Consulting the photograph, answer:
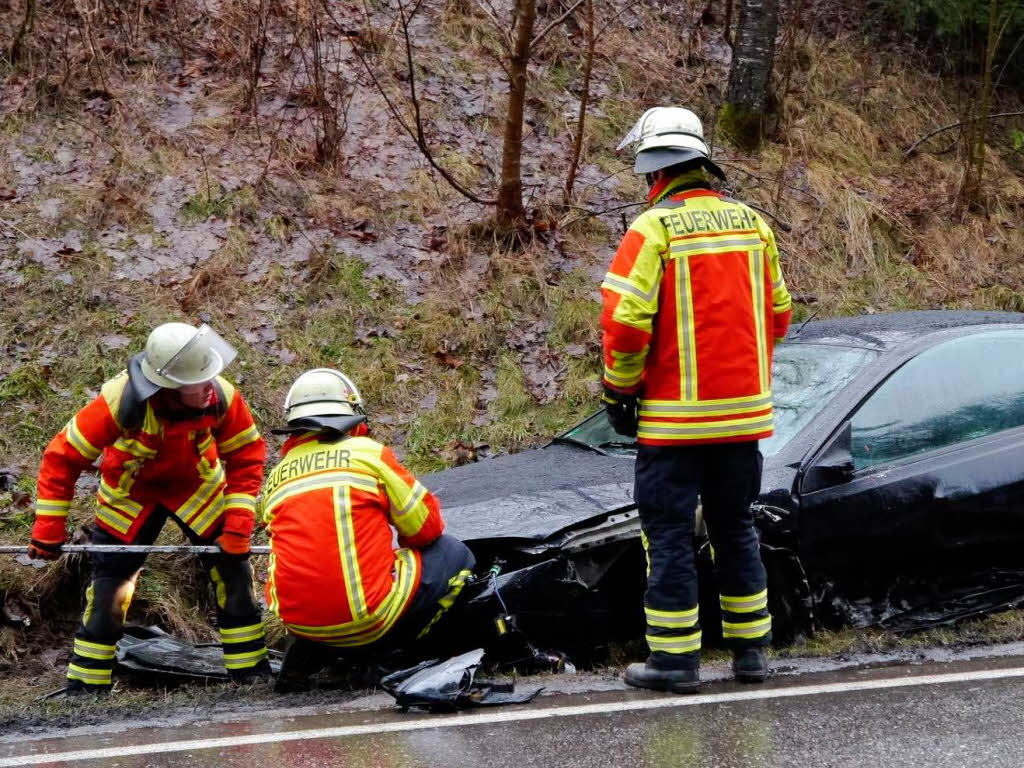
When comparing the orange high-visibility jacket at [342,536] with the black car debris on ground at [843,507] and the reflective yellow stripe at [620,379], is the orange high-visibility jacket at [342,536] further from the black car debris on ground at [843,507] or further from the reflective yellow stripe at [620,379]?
the reflective yellow stripe at [620,379]

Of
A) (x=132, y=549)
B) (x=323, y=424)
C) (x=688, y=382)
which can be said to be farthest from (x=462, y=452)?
(x=688, y=382)

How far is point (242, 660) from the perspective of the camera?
4984mm

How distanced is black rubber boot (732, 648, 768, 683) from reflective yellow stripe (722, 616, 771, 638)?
0.20 ft

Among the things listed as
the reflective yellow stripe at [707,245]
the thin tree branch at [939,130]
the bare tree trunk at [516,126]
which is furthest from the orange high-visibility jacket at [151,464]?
the thin tree branch at [939,130]

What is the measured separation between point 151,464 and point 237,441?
15.8 inches

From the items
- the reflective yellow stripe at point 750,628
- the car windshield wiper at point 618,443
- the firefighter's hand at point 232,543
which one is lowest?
the reflective yellow stripe at point 750,628

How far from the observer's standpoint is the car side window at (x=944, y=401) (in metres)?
4.76

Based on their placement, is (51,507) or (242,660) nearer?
(51,507)

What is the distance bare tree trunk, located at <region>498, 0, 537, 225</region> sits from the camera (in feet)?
27.0

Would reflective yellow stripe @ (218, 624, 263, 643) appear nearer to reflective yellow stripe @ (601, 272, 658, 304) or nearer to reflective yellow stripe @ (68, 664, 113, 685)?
reflective yellow stripe @ (68, 664, 113, 685)

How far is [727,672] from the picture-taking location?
14.2 ft

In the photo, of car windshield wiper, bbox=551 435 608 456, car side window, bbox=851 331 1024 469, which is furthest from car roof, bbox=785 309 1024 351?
car windshield wiper, bbox=551 435 608 456

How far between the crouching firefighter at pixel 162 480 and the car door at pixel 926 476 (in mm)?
2479

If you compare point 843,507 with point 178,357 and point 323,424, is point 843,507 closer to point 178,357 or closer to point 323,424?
point 323,424
